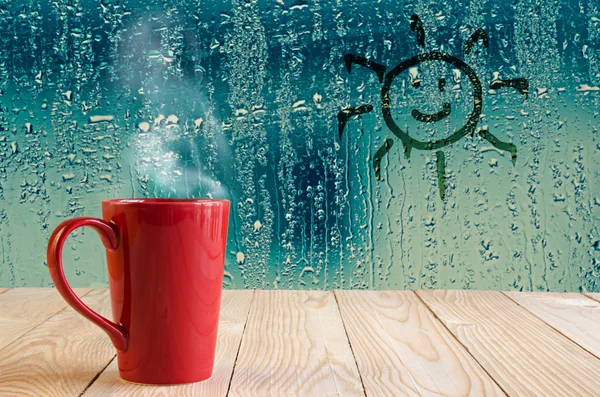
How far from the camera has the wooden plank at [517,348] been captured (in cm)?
48

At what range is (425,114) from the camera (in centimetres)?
97

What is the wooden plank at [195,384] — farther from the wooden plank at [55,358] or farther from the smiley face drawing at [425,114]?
the smiley face drawing at [425,114]

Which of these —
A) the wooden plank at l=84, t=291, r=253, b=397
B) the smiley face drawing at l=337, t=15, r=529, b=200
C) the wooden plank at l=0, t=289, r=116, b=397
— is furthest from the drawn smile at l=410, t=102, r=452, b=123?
the wooden plank at l=0, t=289, r=116, b=397

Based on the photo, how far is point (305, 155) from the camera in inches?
38.5

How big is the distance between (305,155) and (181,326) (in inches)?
21.6

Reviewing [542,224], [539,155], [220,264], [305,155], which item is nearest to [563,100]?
[539,155]

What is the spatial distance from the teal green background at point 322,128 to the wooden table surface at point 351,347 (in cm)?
14

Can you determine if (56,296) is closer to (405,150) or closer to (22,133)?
(22,133)

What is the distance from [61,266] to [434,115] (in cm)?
69

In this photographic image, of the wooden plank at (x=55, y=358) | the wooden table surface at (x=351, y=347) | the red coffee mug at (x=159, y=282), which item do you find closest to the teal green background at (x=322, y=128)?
the wooden table surface at (x=351, y=347)

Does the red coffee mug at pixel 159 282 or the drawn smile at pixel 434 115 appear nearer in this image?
the red coffee mug at pixel 159 282

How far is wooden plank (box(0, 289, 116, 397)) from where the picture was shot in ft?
1.54

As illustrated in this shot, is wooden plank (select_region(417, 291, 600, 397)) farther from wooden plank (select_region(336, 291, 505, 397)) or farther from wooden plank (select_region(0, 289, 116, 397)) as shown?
wooden plank (select_region(0, 289, 116, 397))

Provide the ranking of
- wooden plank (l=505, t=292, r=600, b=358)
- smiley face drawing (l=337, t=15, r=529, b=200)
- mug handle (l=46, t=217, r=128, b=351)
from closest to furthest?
mug handle (l=46, t=217, r=128, b=351), wooden plank (l=505, t=292, r=600, b=358), smiley face drawing (l=337, t=15, r=529, b=200)
